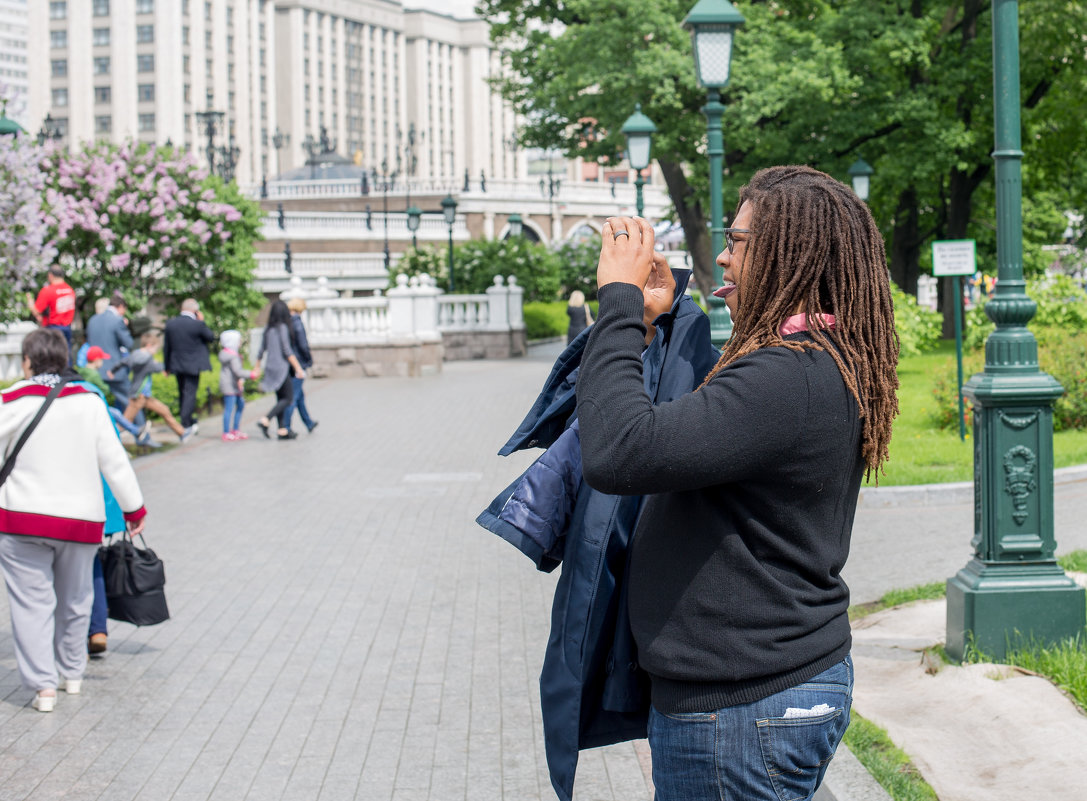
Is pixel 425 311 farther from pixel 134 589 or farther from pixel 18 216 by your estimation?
pixel 134 589

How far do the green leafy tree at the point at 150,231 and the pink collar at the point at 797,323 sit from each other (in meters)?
26.8

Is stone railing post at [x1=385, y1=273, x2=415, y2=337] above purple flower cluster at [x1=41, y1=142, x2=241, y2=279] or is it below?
below

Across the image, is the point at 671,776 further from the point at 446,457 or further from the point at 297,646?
the point at 446,457

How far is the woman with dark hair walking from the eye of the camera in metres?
16.2

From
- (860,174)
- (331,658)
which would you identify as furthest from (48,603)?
(860,174)

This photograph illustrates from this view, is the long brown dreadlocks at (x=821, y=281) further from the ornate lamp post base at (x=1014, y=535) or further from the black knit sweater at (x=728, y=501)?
the ornate lamp post base at (x=1014, y=535)

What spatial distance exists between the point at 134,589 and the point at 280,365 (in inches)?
403

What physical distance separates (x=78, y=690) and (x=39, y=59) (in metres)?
118

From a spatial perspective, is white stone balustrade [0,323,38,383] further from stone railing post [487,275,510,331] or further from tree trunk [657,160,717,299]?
stone railing post [487,275,510,331]

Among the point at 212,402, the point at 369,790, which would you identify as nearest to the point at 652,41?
the point at 212,402

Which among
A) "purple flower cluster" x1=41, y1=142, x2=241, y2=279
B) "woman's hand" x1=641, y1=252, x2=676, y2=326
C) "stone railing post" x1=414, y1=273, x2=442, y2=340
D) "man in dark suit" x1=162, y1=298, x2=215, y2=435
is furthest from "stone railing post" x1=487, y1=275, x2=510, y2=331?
"woman's hand" x1=641, y1=252, x2=676, y2=326

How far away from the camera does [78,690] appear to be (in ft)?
19.6

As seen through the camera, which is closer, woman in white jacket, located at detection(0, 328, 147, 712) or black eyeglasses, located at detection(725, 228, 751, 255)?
black eyeglasses, located at detection(725, 228, 751, 255)

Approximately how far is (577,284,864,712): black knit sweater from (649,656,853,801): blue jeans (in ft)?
0.09
